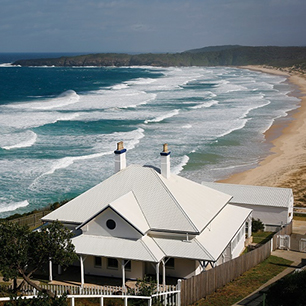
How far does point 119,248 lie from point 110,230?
3.05 feet

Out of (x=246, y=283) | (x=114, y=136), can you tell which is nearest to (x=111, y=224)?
(x=246, y=283)

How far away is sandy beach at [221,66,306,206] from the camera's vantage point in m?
41.3

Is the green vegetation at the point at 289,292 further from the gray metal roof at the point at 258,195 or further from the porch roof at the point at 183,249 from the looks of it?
the gray metal roof at the point at 258,195

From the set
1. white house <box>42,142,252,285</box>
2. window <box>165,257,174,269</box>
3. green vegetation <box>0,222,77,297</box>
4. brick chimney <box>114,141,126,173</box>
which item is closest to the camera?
green vegetation <box>0,222,77,297</box>

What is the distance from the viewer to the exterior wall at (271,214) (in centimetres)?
2958

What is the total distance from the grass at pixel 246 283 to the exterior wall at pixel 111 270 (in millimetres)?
2814

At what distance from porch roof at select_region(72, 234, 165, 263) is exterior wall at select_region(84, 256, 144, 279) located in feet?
1.73

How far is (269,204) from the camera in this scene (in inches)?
1167

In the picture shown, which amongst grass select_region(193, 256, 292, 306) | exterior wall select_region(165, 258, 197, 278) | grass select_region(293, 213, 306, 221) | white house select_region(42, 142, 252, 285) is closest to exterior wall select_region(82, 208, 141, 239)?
white house select_region(42, 142, 252, 285)

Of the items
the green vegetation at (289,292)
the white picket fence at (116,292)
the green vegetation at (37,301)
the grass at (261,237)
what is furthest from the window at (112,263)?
the grass at (261,237)

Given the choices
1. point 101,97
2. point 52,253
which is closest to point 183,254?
point 52,253

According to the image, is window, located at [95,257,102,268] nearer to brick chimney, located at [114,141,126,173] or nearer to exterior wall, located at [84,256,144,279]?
exterior wall, located at [84,256,144,279]

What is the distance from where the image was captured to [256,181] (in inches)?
1658

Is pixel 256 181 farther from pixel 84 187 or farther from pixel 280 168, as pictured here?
pixel 84 187
